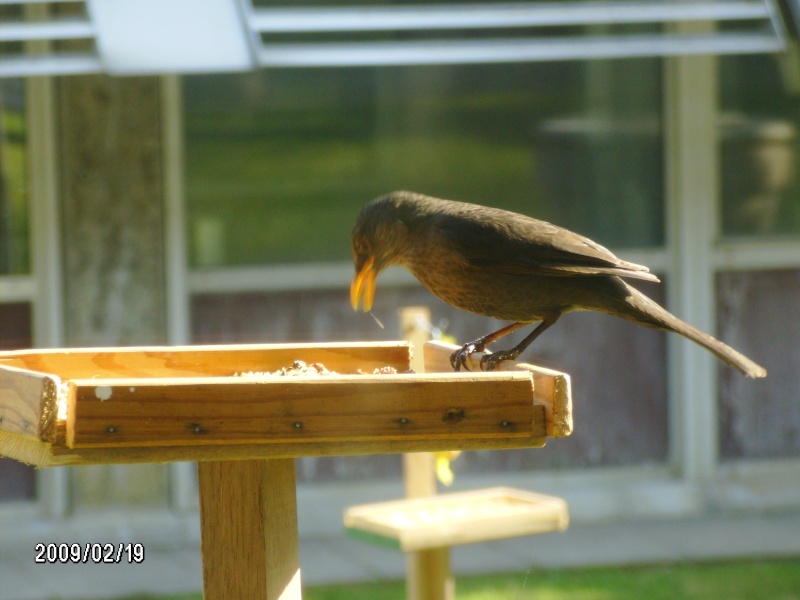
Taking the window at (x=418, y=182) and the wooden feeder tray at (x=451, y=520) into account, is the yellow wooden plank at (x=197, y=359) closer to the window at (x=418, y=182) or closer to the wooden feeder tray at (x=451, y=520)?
the wooden feeder tray at (x=451, y=520)

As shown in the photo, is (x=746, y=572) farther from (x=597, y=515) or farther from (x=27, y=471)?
(x=27, y=471)

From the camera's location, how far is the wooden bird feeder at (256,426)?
187 cm

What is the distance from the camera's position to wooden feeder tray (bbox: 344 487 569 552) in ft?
10.8

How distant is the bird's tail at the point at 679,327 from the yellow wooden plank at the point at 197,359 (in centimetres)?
57

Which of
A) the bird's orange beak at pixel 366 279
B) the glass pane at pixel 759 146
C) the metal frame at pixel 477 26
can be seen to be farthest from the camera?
the glass pane at pixel 759 146

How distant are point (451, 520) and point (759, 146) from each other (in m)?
3.42

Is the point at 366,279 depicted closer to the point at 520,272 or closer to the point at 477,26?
the point at 520,272

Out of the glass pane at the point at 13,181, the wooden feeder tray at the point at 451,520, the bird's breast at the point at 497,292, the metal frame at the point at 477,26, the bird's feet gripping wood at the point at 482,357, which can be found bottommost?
the wooden feeder tray at the point at 451,520

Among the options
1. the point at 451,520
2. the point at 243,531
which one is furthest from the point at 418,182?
the point at 243,531

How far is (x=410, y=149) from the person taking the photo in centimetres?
577

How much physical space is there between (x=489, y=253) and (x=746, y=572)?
3083mm

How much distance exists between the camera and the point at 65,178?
17.6ft

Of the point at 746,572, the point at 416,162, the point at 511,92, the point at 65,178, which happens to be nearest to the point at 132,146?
the point at 65,178

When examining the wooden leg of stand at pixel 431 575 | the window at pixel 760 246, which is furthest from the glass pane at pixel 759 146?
the wooden leg of stand at pixel 431 575
